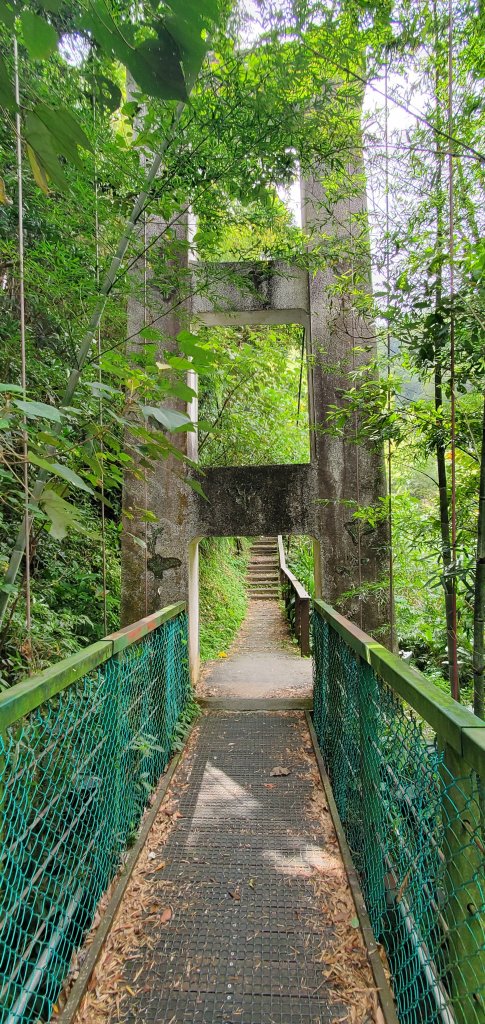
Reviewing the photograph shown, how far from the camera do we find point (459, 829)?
1.09 metres

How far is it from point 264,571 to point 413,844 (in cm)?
976

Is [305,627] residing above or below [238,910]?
above

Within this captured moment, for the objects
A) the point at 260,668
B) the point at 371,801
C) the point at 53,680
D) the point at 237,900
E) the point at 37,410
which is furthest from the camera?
the point at 260,668

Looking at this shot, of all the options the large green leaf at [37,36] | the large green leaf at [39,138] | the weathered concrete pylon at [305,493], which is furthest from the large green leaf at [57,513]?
the weathered concrete pylon at [305,493]

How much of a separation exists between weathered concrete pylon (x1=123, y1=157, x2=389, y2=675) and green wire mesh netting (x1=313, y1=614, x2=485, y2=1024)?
63.4 inches

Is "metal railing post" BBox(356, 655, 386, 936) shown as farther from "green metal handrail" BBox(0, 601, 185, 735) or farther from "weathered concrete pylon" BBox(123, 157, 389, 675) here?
"weathered concrete pylon" BBox(123, 157, 389, 675)

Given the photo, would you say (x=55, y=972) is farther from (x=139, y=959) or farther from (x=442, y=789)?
(x=442, y=789)

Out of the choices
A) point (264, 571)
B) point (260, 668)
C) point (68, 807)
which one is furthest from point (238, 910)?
point (264, 571)

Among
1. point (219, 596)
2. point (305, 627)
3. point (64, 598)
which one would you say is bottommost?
point (305, 627)

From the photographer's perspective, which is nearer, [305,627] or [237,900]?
[237,900]

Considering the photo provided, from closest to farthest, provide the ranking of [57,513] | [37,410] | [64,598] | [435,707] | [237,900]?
[37,410] < [57,513] < [435,707] < [237,900] < [64,598]

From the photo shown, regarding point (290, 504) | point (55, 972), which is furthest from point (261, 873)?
point (290, 504)

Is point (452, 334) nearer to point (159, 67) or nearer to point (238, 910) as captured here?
point (159, 67)

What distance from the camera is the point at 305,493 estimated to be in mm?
4195
